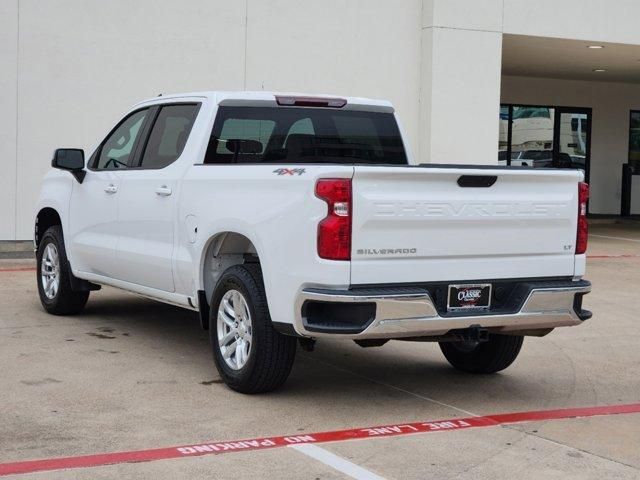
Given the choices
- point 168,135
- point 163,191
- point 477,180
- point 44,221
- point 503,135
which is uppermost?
point 503,135

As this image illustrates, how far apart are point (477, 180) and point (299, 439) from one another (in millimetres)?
1936

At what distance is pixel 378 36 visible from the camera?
17.1 m

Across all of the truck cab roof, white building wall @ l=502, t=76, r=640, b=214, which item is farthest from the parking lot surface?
white building wall @ l=502, t=76, r=640, b=214

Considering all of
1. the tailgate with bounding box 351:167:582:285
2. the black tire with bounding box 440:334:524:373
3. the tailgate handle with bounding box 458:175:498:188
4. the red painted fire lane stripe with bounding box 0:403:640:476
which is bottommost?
the red painted fire lane stripe with bounding box 0:403:640:476

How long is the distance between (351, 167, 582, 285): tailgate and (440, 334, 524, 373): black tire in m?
0.88

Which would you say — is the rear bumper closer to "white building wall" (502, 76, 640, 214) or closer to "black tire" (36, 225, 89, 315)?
"black tire" (36, 225, 89, 315)

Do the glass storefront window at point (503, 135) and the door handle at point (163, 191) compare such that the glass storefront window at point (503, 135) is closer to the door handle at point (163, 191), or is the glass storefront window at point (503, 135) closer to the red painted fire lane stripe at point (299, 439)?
the door handle at point (163, 191)

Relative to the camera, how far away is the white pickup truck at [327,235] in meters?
6.15

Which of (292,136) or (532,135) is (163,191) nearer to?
(292,136)

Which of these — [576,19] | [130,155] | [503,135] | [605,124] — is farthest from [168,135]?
[605,124]

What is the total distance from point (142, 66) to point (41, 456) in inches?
421

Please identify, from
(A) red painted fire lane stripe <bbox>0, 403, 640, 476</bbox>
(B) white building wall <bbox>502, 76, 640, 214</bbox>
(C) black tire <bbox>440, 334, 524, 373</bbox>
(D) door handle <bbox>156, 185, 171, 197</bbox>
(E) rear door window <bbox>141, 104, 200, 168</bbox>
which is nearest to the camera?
(A) red painted fire lane stripe <bbox>0, 403, 640, 476</bbox>

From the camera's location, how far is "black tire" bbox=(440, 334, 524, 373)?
7.55m

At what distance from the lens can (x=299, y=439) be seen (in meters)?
5.82
